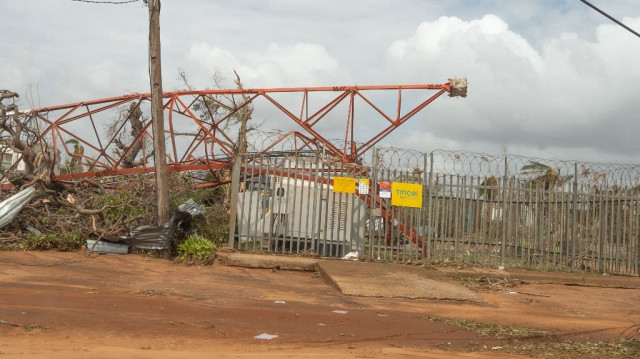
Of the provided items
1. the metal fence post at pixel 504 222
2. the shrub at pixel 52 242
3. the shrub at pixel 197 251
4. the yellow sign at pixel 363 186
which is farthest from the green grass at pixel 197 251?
the metal fence post at pixel 504 222

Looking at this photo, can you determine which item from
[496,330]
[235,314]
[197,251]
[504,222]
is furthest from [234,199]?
[496,330]

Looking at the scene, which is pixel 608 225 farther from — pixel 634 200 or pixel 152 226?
pixel 152 226

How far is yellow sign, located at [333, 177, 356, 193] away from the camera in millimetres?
12516

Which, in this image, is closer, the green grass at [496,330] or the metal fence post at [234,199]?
the green grass at [496,330]

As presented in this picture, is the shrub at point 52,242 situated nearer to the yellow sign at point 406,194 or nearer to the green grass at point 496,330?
the yellow sign at point 406,194

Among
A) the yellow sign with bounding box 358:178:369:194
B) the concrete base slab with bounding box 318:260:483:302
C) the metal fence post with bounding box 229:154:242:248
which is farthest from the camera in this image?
the yellow sign with bounding box 358:178:369:194

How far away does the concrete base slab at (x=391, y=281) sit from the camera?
31.2 ft

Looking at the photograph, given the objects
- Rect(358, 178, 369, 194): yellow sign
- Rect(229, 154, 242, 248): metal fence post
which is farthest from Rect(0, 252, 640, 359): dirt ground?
Rect(358, 178, 369, 194): yellow sign

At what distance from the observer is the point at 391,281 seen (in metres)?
10.2

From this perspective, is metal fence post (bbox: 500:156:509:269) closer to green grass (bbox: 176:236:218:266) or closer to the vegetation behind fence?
the vegetation behind fence

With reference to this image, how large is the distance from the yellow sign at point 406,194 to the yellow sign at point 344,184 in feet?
2.70

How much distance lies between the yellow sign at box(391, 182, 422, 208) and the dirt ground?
2375 mm

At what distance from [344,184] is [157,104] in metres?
4.22

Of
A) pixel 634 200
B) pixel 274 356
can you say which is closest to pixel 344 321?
pixel 274 356
